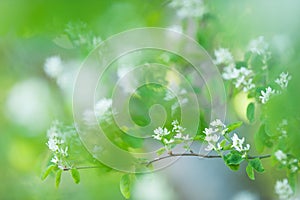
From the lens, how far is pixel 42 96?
3.75 feet

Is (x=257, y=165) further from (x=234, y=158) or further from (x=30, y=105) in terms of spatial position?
(x=30, y=105)

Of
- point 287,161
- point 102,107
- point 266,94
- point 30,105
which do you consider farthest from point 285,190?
point 30,105

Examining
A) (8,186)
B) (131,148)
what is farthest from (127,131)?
(8,186)

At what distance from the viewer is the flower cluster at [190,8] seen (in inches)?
37.2

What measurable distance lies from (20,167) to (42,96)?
0.17 m

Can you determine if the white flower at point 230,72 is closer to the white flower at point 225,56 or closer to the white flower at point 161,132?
the white flower at point 225,56

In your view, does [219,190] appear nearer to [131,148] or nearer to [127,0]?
[131,148]

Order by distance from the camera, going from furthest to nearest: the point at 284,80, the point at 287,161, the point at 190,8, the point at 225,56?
the point at 190,8, the point at 225,56, the point at 287,161, the point at 284,80

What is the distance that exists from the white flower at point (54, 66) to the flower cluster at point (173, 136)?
0.37 m

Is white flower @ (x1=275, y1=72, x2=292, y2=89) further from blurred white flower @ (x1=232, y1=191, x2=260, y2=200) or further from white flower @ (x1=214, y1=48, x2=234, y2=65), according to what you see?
blurred white flower @ (x1=232, y1=191, x2=260, y2=200)

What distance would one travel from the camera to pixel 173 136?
677 mm

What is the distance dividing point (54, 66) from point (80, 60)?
12 cm

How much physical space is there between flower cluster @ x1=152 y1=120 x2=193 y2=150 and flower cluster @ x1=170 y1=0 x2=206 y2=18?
1.07 feet

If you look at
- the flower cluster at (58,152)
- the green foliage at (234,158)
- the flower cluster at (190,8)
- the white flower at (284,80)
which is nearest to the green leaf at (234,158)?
the green foliage at (234,158)
